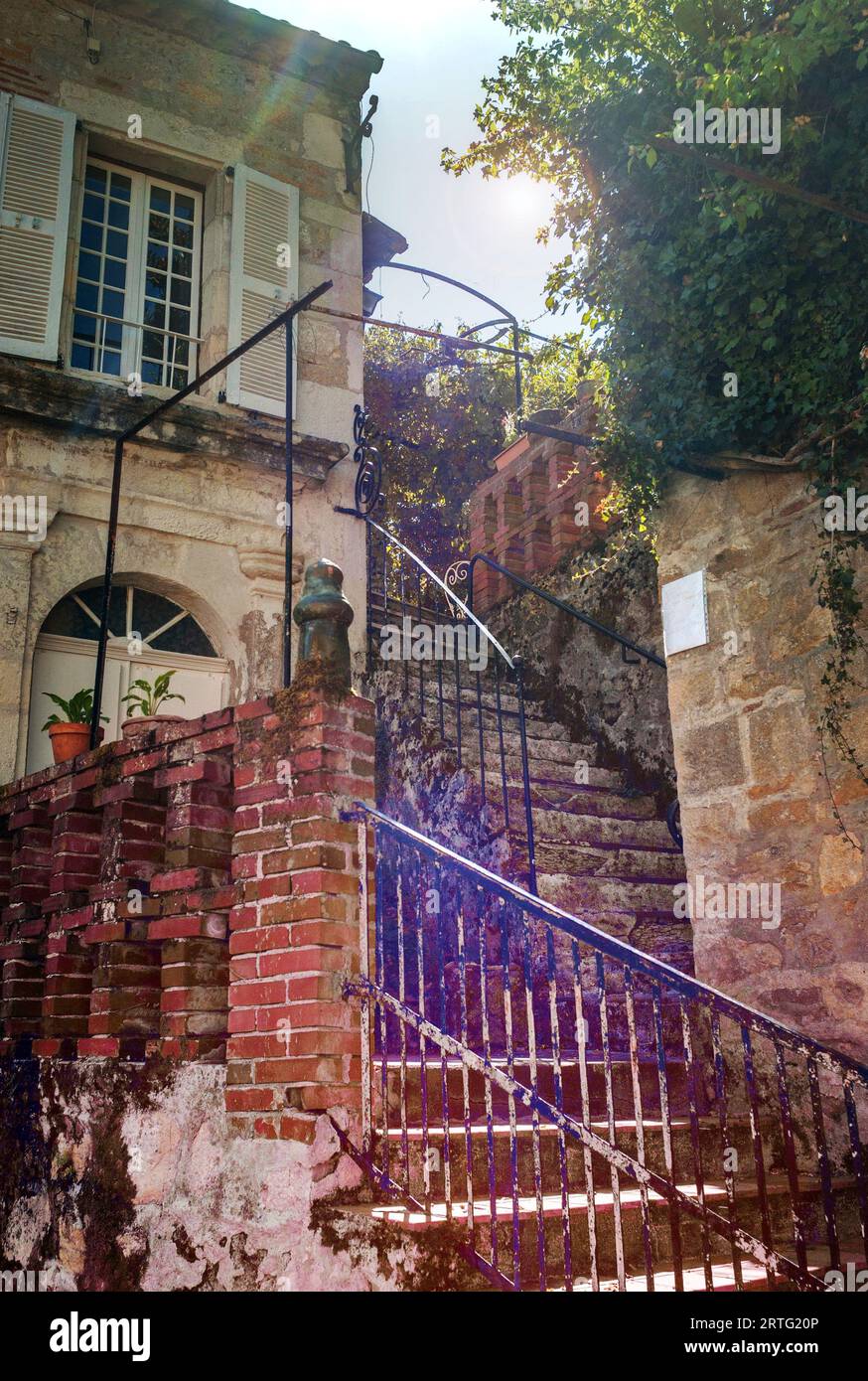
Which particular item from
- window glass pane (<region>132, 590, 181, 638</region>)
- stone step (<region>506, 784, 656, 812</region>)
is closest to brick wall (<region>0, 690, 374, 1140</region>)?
stone step (<region>506, 784, 656, 812</region>)

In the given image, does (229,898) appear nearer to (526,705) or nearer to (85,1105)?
(85,1105)

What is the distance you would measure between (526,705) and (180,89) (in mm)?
5153

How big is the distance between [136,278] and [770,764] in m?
6.07

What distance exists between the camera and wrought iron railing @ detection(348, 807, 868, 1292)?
2619mm

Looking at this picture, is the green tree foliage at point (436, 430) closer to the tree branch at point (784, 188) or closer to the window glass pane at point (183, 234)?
the window glass pane at point (183, 234)

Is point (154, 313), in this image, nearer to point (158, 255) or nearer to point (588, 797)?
point (158, 255)

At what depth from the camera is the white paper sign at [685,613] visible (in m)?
4.40

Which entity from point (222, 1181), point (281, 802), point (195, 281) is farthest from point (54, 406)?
point (222, 1181)

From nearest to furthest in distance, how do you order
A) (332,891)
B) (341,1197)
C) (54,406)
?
1. (341,1197)
2. (332,891)
3. (54,406)

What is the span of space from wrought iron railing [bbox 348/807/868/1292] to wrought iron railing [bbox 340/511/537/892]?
164 centimetres

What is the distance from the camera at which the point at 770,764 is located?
4043mm

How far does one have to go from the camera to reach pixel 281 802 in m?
3.20

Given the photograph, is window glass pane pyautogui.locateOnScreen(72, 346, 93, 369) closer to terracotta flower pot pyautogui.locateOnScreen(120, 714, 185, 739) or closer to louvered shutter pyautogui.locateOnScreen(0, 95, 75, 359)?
louvered shutter pyautogui.locateOnScreen(0, 95, 75, 359)

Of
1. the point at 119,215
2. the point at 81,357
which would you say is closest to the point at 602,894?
the point at 81,357
